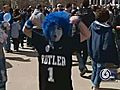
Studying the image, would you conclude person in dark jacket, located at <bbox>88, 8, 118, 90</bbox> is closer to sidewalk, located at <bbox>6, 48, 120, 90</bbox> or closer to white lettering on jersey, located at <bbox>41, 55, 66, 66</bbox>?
sidewalk, located at <bbox>6, 48, 120, 90</bbox>

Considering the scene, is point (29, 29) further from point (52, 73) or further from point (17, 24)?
point (17, 24)

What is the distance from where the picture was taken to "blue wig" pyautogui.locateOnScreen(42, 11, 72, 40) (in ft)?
12.4

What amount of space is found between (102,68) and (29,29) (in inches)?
95.9

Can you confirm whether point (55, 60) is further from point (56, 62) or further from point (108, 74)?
point (108, 74)

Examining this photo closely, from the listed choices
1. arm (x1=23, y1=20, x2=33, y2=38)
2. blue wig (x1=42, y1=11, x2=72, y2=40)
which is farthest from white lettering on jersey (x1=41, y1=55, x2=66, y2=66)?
arm (x1=23, y1=20, x2=33, y2=38)

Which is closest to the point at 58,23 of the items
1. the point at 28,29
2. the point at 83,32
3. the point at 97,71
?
the point at 83,32

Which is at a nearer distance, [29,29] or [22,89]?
[29,29]

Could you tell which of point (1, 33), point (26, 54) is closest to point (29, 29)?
point (1, 33)

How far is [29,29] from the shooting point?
163 inches

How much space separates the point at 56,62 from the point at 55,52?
0.10 metres

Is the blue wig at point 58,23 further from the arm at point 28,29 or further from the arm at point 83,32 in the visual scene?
the arm at point 28,29

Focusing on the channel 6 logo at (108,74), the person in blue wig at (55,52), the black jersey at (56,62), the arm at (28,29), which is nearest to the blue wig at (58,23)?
the person in blue wig at (55,52)

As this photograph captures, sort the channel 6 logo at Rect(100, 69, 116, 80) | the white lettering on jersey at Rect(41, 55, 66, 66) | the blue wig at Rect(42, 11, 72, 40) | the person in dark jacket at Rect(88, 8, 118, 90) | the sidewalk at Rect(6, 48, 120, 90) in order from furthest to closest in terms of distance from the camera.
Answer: the sidewalk at Rect(6, 48, 120, 90) < the person in dark jacket at Rect(88, 8, 118, 90) < the channel 6 logo at Rect(100, 69, 116, 80) < the white lettering on jersey at Rect(41, 55, 66, 66) < the blue wig at Rect(42, 11, 72, 40)

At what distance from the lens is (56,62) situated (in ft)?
12.8
